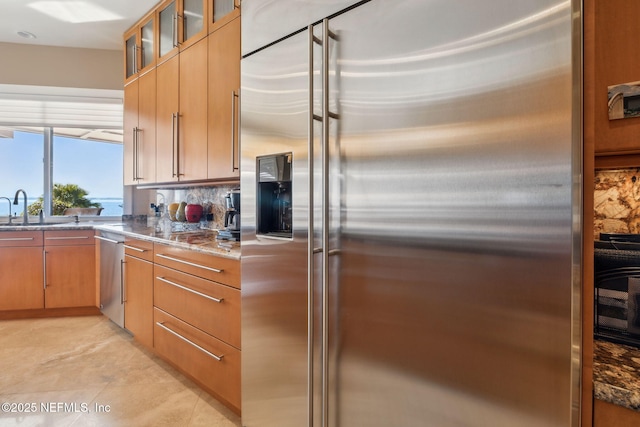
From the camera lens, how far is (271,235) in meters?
1.54

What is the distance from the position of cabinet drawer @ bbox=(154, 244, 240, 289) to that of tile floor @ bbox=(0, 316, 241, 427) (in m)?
0.75

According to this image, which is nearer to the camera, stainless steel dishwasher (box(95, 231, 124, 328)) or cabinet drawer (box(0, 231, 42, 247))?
stainless steel dishwasher (box(95, 231, 124, 328))

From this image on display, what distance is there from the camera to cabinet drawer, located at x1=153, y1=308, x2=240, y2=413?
6.00 feet

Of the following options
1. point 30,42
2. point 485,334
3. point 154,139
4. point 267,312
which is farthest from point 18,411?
point 30,42

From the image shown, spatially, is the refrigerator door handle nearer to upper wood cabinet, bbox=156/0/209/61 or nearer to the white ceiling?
upper wood cabinet, bbox=156/0/209/61

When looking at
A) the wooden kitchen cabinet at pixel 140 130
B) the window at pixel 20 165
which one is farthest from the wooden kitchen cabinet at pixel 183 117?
the window at pixel 20 165

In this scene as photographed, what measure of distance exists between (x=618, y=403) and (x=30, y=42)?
16.5 ft

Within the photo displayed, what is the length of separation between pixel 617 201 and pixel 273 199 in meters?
1.25

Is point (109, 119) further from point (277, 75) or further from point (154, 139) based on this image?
point (277, 75)

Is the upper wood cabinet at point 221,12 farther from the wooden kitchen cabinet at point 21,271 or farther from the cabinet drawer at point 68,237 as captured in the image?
the wooden kitchen cabinet at point 21,271

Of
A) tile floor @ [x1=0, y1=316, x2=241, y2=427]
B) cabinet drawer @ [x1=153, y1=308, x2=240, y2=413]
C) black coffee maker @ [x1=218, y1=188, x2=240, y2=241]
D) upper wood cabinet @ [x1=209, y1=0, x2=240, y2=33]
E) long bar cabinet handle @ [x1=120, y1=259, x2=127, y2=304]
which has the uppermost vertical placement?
upper wood cabinet @ [x1=209, y1=0, x2=240, y2=33]

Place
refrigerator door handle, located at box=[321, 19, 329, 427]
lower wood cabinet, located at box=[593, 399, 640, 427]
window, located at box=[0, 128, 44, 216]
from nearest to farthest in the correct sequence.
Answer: lower wood cabinet, located at box=[593, 399, 640, 427] → refrigerator door handle, located at box=[321, 19, 329, 427] → window, located at box=[0, 128, 44, 216]

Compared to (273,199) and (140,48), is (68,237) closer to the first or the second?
(140,48)

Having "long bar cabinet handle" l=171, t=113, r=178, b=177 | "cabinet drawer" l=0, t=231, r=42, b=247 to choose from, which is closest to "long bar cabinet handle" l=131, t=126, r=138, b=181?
"long bar cabinet handle" l=171, t=113, r=178, b=177
